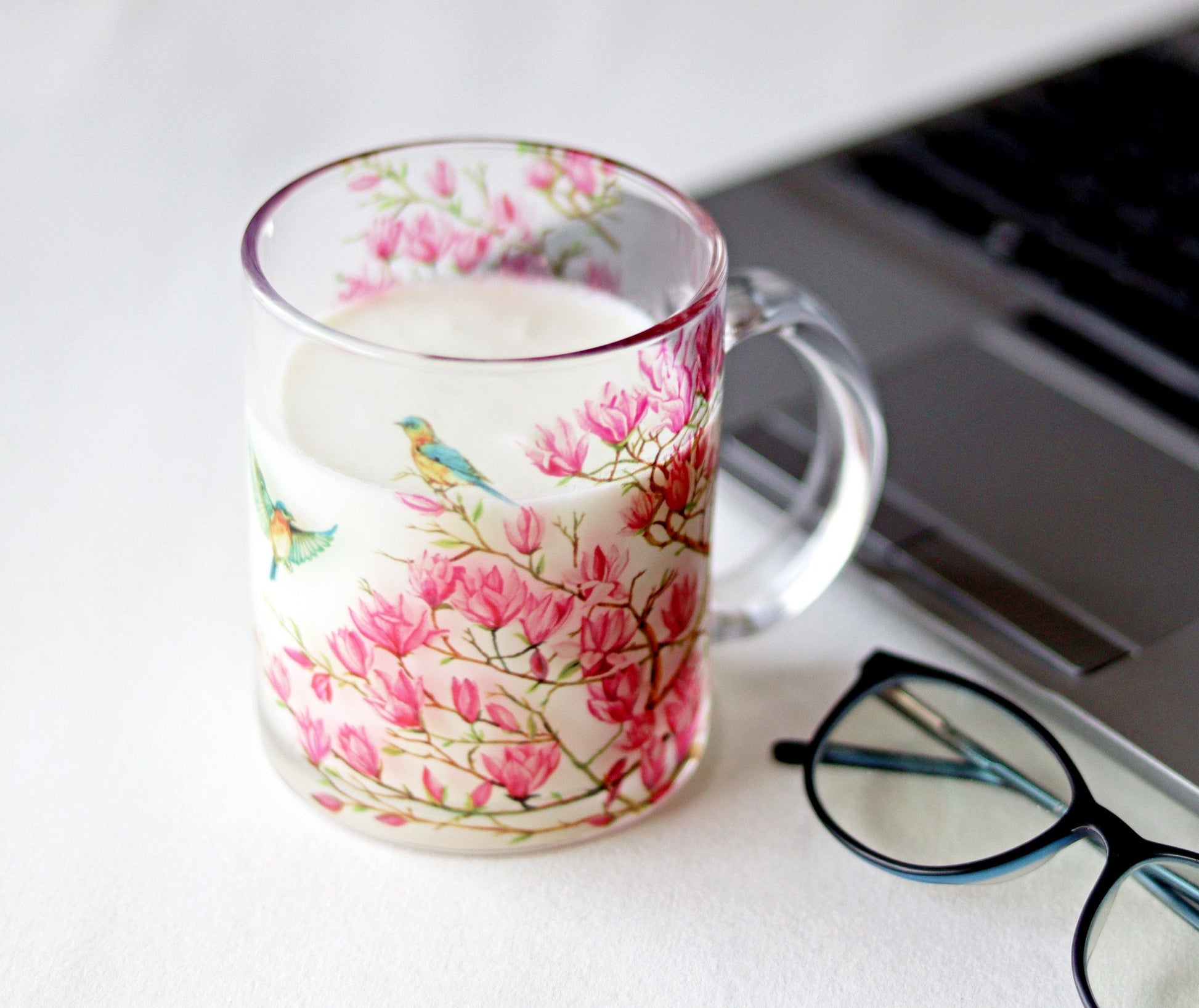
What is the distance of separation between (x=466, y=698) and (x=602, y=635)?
0.12ft

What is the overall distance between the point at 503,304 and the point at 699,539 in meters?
0.09

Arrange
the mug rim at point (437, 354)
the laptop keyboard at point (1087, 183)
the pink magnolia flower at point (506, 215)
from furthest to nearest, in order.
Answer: the laptop keyboard at point (1087, 183) < the pink magnolia flower at point (506, 215) < the mug rim at point (437, 354)

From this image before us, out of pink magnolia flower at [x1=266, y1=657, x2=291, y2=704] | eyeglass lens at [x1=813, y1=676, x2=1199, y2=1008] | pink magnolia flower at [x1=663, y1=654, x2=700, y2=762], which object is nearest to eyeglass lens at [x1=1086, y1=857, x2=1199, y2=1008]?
eyeglass lens at [x1=813, y1=676, x2=1199, y2=1008]

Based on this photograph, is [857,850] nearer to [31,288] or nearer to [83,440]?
[83,440]

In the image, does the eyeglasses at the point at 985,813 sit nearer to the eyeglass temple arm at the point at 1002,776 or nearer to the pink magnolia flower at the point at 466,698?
the eyeglass temple arm at the point at 1002,776

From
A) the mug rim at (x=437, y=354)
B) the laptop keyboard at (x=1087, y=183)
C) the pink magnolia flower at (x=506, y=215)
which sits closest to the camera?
the mug rim at (x=437, y=354)

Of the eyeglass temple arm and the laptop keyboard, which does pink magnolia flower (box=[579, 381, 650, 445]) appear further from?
the laptop keyboard

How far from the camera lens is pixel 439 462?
1.08 ft

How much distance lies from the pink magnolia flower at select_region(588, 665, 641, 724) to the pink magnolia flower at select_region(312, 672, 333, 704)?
0.07 meters

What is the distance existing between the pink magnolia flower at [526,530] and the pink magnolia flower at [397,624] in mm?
29

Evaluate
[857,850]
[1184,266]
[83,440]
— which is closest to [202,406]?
[83,440]

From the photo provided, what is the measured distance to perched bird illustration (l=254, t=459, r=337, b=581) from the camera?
351 mm

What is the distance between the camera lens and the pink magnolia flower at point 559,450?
1.09 ft

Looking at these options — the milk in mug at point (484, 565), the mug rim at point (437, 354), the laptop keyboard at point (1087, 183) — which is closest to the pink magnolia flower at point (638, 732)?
the milk in mug at point (484, 565)
